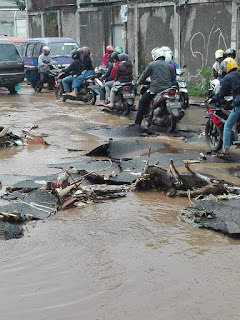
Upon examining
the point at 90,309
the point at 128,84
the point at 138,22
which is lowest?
the point at 90,309

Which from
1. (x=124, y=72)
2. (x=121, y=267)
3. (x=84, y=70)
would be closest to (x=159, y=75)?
(x=124, y=72)

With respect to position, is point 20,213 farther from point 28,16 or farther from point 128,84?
point 28,16

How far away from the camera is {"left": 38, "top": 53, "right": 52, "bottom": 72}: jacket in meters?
20.2

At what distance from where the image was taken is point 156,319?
4.02 meters

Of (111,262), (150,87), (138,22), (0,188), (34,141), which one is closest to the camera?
(111,262)

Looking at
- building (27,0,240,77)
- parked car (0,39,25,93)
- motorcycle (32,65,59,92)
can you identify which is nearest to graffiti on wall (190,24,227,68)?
building (27,0,240,77)

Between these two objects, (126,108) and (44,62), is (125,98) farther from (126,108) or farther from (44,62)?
(44,62)

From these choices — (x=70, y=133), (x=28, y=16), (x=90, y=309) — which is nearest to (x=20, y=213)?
(x=90, y=309)

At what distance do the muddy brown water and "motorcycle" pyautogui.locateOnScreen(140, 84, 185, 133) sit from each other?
178 inches

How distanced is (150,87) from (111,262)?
7.08 metres

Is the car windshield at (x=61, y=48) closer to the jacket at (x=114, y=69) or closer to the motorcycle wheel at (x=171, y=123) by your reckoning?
the jacket at (x=114, y=69)

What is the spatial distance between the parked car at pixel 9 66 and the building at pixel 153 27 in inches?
181

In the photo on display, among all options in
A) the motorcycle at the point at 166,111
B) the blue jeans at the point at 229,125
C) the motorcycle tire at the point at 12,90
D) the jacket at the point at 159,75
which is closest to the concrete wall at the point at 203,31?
the motorcycle tire at the point at 12,90

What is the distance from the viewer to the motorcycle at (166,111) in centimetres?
1123
